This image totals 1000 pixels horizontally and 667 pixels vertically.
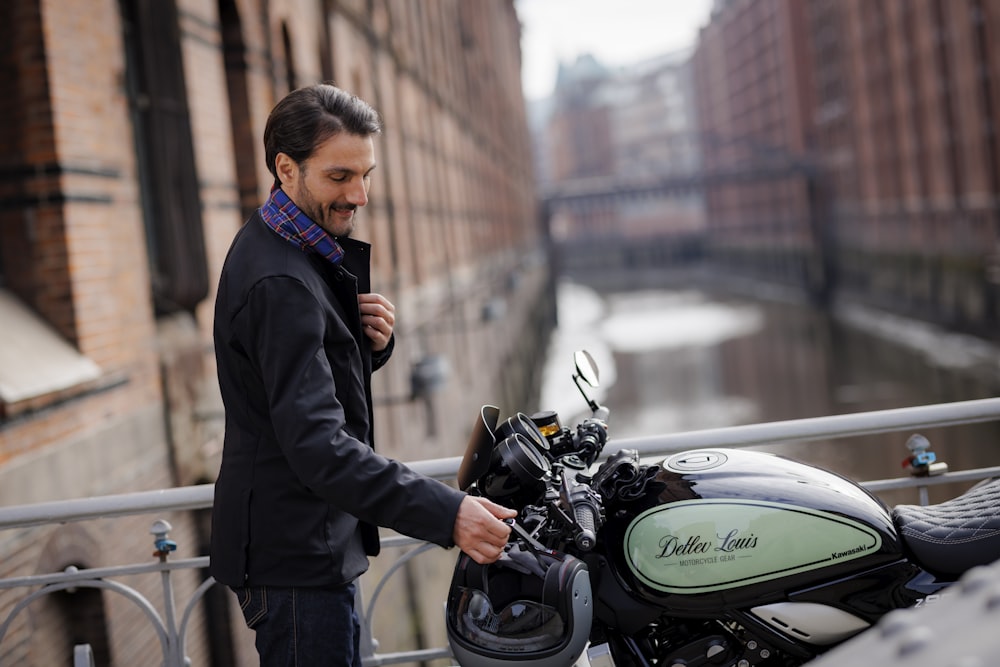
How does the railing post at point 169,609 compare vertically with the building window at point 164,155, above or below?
below

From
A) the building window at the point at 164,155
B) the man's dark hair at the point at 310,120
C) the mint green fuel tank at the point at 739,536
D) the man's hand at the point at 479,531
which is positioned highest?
the building window at the point at 164,155

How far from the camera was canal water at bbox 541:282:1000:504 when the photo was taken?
1945cm

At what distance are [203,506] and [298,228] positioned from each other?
125 cm

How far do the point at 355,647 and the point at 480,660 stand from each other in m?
0.27

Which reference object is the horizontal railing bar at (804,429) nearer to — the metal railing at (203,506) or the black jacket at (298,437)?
the metal railing at (203,506)

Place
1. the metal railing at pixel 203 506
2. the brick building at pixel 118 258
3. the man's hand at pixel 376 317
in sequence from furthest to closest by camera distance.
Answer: the brick building at pixel 118 258 < the metal railing at pixel 203 506 < the man's hand at pixel 376 317

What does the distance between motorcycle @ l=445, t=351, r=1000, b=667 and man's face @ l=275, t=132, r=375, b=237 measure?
0.48 meters

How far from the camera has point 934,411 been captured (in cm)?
307

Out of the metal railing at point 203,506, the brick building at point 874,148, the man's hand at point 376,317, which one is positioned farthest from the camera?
the brick building at point 874,148

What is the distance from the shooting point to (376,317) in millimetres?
2234

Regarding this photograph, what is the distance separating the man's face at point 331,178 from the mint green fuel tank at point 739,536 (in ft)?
2.66

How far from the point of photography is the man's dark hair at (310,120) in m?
1.95

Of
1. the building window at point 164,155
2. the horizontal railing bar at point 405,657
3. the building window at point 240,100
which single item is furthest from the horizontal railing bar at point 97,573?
the building window at point 240,100

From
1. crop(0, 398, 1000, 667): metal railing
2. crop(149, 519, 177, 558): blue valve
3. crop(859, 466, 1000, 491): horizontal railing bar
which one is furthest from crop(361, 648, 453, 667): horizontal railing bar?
crop(859, 466, 1000, 491): horizontal railing bar
